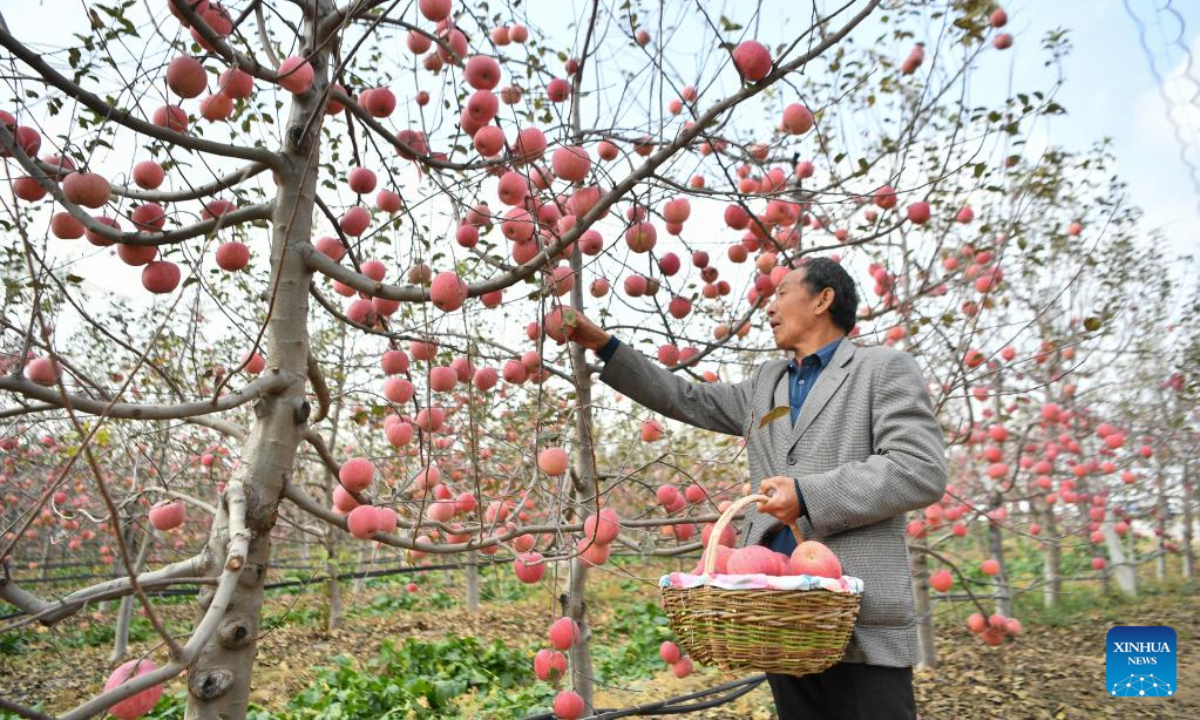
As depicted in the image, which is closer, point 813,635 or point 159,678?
point 159,678

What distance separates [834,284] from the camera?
2.16 m

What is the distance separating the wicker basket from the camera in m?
1.43

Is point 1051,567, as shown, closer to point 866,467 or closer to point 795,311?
point 795,311

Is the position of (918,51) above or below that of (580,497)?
above

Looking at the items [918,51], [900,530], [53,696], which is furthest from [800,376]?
[53,696]

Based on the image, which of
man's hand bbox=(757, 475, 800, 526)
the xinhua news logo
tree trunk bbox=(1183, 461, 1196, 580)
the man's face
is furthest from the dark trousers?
tree trunk bbox=(1183, 461, 1196, 580)

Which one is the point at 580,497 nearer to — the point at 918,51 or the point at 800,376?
the point at 800,376

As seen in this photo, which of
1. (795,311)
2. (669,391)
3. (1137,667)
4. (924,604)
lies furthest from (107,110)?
(1137,667)

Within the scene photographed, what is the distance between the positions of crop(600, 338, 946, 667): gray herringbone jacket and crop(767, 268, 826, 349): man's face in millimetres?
96

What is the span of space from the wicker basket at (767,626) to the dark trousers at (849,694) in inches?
11.2

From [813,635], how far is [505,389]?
2746mm

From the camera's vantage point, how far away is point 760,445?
7.07 ft

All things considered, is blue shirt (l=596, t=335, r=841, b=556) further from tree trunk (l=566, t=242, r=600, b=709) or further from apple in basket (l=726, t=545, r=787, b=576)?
tree trunk (l=566, t=242, r=600, b=709)

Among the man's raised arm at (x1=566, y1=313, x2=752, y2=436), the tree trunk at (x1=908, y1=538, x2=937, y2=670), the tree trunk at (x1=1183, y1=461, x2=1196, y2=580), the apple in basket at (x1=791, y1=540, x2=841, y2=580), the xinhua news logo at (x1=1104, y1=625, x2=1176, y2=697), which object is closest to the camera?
the apple in basket at (x1=791, y1=540, x2=841, y2=580)
